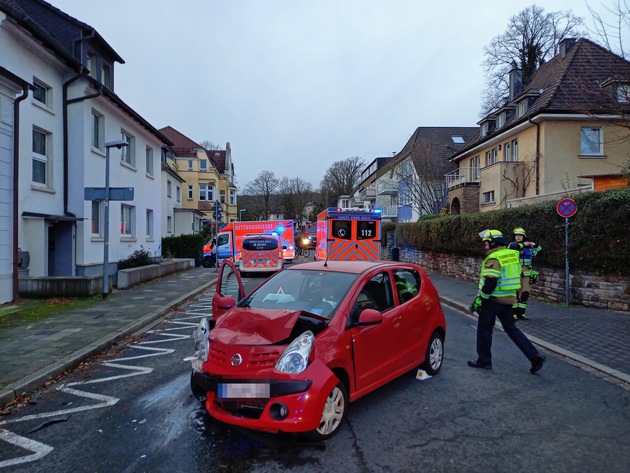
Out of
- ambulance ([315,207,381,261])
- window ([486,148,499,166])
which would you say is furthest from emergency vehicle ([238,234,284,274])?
window ([486,148,499,166])

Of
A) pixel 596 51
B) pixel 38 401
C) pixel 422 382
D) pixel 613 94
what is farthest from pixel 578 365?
pixel 596 51

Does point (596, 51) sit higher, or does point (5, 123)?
point (596, 51)

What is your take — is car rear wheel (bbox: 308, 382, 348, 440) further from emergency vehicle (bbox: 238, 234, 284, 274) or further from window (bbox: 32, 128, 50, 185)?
emergency vehicle (bbox: 238, 234, 284, 274)

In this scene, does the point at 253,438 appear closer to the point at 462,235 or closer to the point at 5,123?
the point at 5,123

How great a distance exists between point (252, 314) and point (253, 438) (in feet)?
3.67

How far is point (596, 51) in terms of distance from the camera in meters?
23.5

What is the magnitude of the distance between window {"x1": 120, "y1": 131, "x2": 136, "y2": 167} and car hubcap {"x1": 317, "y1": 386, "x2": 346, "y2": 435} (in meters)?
17.0

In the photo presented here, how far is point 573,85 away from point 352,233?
11241 millimetres

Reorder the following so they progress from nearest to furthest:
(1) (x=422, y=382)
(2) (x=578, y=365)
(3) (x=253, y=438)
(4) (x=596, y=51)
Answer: (3) (x=253, y=438) < (1) (x=422, y=382) < (2) (x=578, y=365) < (4) (x=596, y=51)

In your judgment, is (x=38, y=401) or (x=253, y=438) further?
(x=38, y=401)

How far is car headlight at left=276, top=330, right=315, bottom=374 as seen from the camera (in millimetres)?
3627

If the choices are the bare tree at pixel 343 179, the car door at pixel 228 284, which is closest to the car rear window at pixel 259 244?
the car door at pixel 228 284

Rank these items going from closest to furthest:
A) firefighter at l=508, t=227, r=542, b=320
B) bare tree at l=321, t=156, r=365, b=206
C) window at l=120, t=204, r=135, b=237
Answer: firefighter at l=508, t=227, r=542, b=320 < window at l=120, t=204, r=135, b=237 < bare tree at l=321, t=156, r=365, b=206

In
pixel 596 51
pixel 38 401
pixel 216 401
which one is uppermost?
pixel 596 51
